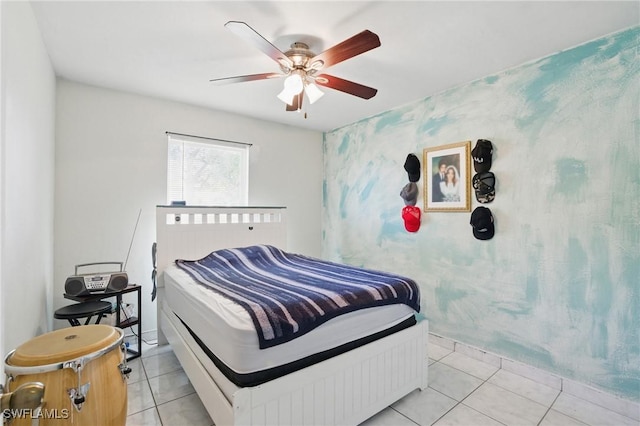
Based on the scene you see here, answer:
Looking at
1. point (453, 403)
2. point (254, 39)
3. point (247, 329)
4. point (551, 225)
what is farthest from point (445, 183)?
point (247, 329)

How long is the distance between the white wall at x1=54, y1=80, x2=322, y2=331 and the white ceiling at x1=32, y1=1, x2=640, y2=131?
26 centimetres

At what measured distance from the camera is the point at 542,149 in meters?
2.33

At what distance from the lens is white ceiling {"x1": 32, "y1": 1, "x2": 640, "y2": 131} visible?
5.90 feet

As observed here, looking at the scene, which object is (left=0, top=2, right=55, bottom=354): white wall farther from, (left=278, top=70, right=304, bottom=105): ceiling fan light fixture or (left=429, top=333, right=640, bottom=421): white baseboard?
(left=429, top=333, right=640, bottom=421): white baseboard

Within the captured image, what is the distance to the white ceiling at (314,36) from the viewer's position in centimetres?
180

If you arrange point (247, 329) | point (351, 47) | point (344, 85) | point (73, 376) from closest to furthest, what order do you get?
point (73, 376) < point (247, 329) < point (351, 47) < point (344, 85)

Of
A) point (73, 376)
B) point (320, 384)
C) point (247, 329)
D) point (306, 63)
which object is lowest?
point (320, 384)

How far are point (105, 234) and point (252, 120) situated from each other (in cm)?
205

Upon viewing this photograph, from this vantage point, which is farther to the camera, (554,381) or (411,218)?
(411,218)

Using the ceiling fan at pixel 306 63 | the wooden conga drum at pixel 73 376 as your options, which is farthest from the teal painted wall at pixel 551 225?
the wooden conga drum at pixel 73 376

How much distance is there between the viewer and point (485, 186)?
2.62 metres

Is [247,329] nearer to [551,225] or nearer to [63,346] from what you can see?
[63,346]

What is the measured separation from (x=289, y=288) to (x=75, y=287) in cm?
168

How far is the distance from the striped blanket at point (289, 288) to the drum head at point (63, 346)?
2.08ft
